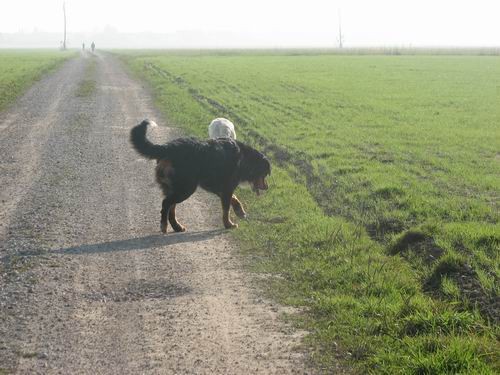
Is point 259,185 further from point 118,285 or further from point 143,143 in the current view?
point 118,285

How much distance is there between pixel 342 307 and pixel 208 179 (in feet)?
12.5

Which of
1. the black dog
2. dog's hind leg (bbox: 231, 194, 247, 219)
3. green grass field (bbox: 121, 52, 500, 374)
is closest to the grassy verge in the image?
green grass field (bbox: 121, 52, 500, 374)

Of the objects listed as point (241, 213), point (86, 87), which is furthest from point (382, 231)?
point (86, 87)

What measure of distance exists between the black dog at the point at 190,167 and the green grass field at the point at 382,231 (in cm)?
80

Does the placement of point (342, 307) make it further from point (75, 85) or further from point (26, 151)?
point (75, 85)

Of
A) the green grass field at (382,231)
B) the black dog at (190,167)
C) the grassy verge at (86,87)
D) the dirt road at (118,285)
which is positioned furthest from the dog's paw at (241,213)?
the grassy verge at (86,87)

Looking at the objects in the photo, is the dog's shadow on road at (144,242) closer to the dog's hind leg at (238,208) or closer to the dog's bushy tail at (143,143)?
the dog's hind leg at (238,208)

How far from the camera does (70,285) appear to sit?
23.9 feet

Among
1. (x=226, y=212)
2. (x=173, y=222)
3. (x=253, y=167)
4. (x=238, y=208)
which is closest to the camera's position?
(x=173, y=222)

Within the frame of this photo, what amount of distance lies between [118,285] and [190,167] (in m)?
2.69

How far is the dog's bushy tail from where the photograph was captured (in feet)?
30.2

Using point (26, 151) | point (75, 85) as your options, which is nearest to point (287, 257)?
point (26, 151)

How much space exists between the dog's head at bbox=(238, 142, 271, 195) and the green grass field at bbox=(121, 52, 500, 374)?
0.42 metres

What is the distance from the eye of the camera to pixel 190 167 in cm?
948
